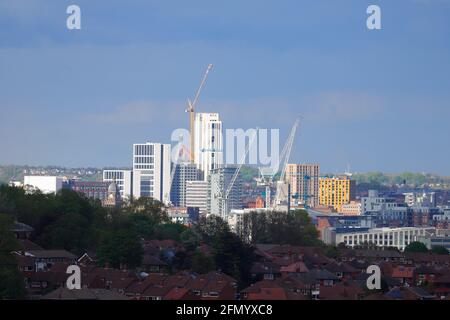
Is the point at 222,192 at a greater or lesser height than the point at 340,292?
greater

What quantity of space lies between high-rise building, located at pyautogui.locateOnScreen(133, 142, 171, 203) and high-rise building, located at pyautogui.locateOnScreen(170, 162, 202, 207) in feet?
7.28

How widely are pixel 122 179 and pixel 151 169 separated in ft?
10.8

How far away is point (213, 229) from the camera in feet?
94.0

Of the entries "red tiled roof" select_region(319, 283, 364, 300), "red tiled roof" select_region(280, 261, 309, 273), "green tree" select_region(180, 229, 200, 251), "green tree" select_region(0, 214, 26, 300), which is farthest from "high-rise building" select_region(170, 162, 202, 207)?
Result: "red tiled roof" select_region(319, 283, 364, 300)

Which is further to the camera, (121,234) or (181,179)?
(181,179)

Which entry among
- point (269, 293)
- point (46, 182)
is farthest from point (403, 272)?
point (46, 182)

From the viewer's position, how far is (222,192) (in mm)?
66250

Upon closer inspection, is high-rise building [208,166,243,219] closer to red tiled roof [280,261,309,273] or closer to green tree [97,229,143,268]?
red tiled roof [280,261,309,273]

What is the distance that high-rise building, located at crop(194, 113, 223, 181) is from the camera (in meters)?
61.8

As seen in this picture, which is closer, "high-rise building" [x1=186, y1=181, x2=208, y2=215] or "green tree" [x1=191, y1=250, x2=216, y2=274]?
"green tree" [x1=191, y1=250, x2=216, y2=274]

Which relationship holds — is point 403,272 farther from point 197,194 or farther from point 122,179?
point 197,194
